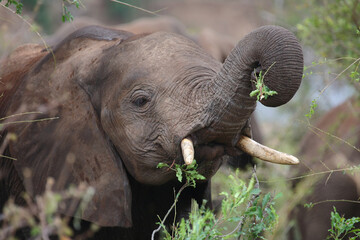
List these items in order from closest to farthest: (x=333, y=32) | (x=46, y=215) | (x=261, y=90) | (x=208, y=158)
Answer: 1. (x=46, y=215)
2. (x=261, y=90)
3. (x=208, y=158)
4. (x=333, y=32)

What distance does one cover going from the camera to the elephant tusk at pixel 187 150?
130 inches

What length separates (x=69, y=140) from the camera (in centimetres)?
403

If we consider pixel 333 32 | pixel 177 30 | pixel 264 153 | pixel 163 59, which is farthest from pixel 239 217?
pixel 177 30

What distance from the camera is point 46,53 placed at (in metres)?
4.58

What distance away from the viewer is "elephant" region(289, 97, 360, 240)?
4715mm

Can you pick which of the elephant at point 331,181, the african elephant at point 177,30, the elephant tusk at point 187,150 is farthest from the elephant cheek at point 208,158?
the african elephant at point 177,30

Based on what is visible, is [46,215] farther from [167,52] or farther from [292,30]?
[292,30]

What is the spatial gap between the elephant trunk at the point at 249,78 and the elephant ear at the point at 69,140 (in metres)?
0.68

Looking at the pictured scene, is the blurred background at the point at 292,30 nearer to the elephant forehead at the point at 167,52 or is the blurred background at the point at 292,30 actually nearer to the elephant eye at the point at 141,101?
the elephant forehead at the point at 167,52

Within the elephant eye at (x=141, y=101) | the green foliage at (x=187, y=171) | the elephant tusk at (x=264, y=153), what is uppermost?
the elephant eye at (x=141, y=101)

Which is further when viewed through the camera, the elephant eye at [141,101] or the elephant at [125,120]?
the elephant eye at [141,101]

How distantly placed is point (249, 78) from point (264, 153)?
372mm

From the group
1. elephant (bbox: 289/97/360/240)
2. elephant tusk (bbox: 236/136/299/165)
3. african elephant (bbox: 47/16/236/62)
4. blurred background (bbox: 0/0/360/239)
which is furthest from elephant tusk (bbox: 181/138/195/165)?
african elephant (bbox: 47/16/236/62)

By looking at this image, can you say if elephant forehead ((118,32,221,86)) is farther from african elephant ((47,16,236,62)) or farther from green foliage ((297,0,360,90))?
african elephant ((47,16,236,62))
